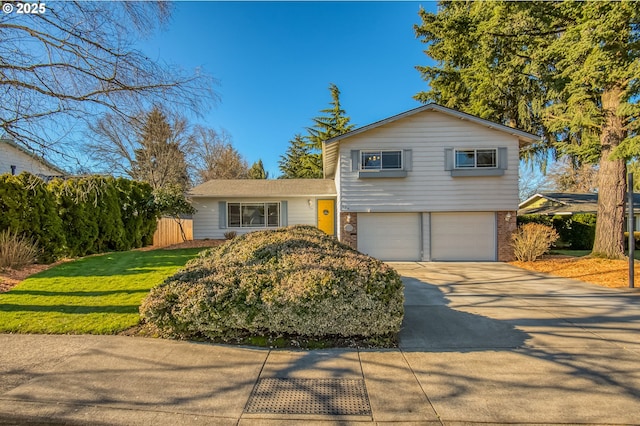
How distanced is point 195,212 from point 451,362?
47.4 ft

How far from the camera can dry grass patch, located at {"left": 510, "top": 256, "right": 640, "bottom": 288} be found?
298 inches

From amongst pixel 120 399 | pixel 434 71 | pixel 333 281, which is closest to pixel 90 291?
pixel 120 399

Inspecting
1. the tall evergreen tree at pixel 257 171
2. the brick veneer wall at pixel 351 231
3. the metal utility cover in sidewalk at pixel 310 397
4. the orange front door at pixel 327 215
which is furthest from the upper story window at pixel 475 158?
the tall evergreen tree at pixel 257 171

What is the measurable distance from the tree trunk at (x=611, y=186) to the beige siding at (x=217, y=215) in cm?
1135

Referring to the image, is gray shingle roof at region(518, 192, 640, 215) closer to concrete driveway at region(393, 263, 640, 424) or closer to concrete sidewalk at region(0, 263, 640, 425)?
concrete driveway at region(393, 263, 640, 424)

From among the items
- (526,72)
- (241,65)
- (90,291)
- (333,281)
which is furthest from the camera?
(526,72)

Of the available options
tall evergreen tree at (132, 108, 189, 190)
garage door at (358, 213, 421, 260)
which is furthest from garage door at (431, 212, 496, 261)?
tall evergreen tree at (132, 108, 189, 190)

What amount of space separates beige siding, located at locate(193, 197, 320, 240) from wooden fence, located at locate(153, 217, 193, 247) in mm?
1867

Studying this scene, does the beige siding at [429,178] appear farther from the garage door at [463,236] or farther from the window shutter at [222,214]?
the window shutter at [222,214]

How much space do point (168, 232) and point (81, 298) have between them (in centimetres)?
1187

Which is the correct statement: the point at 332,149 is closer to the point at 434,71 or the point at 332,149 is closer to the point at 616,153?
the point at 434,71

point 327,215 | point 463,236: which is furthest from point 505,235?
point 327,215

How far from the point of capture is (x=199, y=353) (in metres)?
3.53

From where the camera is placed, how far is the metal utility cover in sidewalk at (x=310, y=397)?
253 centimetres
